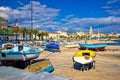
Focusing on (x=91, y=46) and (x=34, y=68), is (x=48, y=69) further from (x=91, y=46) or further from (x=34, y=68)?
(x=91, y=46)

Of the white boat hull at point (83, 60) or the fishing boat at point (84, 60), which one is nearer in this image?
the white boat hull at point (83, 60)

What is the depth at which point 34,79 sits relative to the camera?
10.6 m

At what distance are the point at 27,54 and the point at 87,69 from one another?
6310 millimetres

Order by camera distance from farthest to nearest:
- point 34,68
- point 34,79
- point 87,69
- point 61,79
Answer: point 87,69
point 34,68
point 34,79
point 61,79

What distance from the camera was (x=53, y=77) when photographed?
10516 mm

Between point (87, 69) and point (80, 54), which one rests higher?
point (80, 54)

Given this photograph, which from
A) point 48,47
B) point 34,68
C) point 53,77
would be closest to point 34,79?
point 53,77

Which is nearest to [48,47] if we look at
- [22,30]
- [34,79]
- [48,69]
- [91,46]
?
[91,46]

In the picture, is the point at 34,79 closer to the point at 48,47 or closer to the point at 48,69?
the point at 48,69

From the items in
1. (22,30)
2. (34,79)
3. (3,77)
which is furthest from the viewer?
(22,30)

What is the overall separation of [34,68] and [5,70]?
266 centimetres

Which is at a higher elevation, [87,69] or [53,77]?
[53,77]

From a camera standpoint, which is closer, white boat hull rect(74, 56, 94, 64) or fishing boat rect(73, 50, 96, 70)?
white boat hull rect(74, 56, 94, 64)

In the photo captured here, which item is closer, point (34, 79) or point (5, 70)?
point (34, 79)
